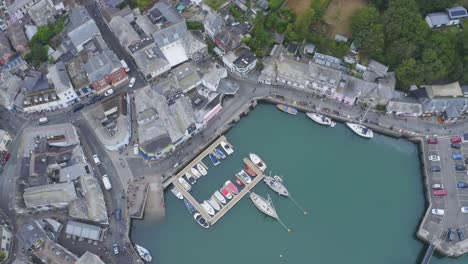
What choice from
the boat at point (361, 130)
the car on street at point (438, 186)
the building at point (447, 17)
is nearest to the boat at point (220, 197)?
the boat at point (361, 130)

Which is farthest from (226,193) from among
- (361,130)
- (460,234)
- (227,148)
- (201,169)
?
(460,234)

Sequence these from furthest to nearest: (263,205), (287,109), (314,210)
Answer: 1. (287,109)
2. (314,210)
3. (263,205)

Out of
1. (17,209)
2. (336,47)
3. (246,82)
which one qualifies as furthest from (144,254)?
(336,47)

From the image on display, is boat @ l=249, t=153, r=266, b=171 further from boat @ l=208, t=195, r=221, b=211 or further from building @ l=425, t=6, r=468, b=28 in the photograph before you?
building @ l=425, t=6, r=468, b=28

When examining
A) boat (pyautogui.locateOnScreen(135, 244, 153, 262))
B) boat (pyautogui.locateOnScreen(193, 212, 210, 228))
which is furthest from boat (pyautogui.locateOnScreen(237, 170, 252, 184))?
boat (pyautogui.locateOnScreen(135, 244, 153, 262))

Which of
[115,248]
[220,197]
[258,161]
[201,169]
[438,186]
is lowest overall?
[115,248]

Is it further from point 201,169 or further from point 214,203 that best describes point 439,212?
point 201,169

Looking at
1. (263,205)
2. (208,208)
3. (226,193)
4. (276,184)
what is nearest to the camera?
(263,205)

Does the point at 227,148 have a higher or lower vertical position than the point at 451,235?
higher
